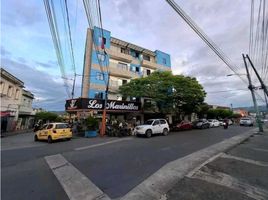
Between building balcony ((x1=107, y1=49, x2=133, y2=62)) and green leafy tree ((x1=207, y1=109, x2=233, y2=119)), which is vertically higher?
building balcony ((x1=107, y1=49, x2=133, y2=62))

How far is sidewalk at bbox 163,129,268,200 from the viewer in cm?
480

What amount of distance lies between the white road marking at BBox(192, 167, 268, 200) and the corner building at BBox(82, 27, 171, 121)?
20871mm

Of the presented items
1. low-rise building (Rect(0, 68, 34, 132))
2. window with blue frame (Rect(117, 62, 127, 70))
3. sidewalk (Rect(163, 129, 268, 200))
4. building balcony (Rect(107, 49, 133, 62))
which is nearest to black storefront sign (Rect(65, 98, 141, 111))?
low-rise building (Rect(0, 68, 34, 132))

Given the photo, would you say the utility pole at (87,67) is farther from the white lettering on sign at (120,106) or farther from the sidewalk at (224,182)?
the sidewalk at (224,182)

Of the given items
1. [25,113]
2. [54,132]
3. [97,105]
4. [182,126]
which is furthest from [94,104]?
[25,113]

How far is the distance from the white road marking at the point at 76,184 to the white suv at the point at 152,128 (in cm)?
1112

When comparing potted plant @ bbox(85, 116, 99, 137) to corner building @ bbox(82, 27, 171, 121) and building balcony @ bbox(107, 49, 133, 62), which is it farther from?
building balcony @ bbox(107, 49, 133, 62)

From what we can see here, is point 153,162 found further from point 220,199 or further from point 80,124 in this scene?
point 80,124

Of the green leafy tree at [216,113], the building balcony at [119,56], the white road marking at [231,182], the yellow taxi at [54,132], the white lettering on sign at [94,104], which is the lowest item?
the white road marking at [231,182]

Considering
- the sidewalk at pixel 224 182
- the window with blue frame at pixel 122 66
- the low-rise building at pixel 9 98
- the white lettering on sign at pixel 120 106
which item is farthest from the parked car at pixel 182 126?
the low-rise building at pixel 9 98

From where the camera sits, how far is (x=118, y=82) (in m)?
30.5

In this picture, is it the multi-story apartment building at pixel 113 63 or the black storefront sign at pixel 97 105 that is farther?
the multi-story apartment building at pixel 113 63

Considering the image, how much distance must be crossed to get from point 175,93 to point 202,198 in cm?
2139

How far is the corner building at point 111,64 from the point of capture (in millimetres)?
27469
